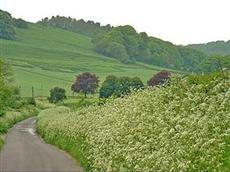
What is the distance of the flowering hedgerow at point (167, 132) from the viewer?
17.1 meters

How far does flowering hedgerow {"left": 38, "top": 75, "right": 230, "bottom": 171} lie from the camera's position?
1708 cm

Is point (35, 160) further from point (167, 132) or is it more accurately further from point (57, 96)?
point (57, 96)

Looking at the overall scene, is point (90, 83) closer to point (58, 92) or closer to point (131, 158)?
point (58, 92)

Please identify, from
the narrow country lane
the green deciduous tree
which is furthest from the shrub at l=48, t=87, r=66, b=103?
the narrow country lane

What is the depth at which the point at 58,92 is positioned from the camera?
136 m

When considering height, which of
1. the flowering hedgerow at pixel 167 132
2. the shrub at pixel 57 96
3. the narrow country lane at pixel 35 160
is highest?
the flowering hedgerow at pixel 167 132

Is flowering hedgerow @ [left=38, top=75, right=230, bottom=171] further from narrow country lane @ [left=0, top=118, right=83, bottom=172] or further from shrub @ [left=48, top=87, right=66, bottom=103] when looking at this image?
shrub @ [left=48, top=87, right=66, bottom=103]

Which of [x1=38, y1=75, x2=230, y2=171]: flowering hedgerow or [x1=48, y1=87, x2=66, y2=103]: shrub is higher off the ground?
[x1=38, y1=75, x2=230, y2=171]: flowering hedgerow

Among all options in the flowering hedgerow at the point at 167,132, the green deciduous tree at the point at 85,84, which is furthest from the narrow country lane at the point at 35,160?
the green deciduous tree at the point at 85,84

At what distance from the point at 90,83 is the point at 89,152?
12528 centimetres

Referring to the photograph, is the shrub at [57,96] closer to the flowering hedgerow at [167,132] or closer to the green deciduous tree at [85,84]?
the green deciduous tree at [85,84]

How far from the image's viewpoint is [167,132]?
19.6 m

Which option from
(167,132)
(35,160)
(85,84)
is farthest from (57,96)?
(167,132)

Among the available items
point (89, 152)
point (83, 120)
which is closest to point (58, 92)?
point (83, 120)
